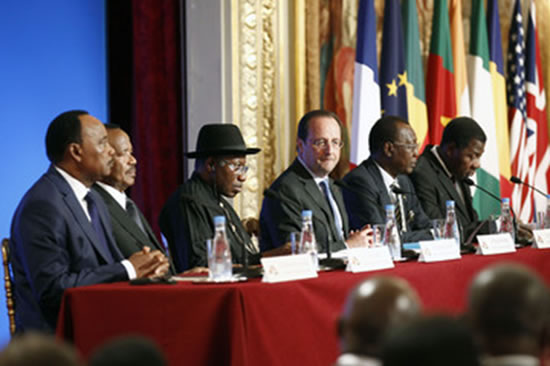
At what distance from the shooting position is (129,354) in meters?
0.65

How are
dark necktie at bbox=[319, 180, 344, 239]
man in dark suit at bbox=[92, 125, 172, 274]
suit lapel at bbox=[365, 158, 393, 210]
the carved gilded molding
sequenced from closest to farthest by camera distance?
man in dark suit at bbox=[92, 125, 172, 274] → dark necktie at bbox=[319, 180, 344, 239] → suit lapel at bbox=[365, 158, 393, 210] → the carved gilded molding

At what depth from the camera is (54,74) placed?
4840mm

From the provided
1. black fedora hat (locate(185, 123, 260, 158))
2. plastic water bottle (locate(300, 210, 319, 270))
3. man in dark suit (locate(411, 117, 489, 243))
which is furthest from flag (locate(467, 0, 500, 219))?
plastic water bottle (locate(300, 210, 319, 270))

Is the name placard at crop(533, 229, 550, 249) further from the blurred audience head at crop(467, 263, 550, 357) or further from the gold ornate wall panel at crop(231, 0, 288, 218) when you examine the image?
the blurred audience head at crop(467, 263, 550, 357)

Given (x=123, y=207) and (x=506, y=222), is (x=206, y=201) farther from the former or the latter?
(x=506, y=222)

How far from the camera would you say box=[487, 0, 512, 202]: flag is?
283 inches

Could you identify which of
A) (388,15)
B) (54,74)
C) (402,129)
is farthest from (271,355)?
(388,15)

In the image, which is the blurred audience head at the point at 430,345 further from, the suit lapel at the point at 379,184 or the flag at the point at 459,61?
the flag at the point at 459,61

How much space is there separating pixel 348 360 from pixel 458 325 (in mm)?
133

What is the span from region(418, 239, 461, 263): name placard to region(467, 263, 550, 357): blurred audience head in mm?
2493

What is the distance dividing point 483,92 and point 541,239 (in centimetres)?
338

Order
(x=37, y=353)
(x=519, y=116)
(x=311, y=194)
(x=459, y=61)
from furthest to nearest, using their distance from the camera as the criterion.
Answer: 1. (x=519, y=116)
2. (x=459, y=61)
3. (x=311, y=194)
4. (x=37, y=353)

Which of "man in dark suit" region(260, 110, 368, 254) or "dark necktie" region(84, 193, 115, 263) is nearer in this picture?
"dark necktie" region(84, 193, 115, 263)

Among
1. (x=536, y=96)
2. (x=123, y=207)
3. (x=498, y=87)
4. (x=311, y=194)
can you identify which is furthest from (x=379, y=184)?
(x=536, y=96)
